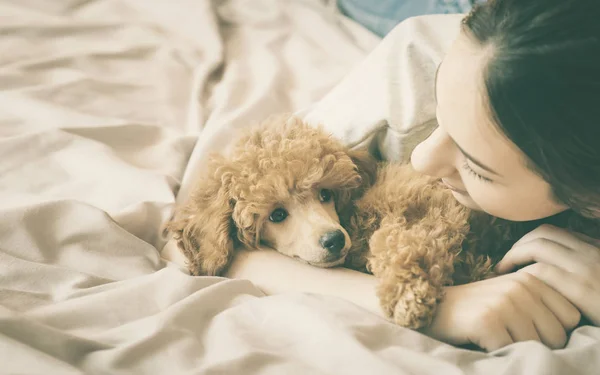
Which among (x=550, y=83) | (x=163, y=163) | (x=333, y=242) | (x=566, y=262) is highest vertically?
(x=550, y=83)

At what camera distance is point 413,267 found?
33.2 inches

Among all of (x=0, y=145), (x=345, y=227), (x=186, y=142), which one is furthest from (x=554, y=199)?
(x=0, y=145)

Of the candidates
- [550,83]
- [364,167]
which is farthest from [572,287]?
[364,167]

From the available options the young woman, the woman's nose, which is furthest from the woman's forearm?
the woman's nose

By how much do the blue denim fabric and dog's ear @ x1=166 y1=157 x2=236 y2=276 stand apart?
997 millimetres

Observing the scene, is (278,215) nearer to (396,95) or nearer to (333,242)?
(333,242)

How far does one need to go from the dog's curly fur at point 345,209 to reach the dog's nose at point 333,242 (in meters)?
0.06

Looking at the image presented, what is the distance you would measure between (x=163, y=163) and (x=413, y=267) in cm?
81

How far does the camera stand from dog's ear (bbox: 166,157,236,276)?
107cm

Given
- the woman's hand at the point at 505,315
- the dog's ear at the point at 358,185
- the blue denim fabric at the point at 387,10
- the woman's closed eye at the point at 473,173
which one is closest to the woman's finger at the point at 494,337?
the woman's hand at the point at 505,315

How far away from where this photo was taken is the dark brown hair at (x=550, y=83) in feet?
2.10

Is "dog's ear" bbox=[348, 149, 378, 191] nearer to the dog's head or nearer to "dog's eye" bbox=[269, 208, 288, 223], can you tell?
the dog's head

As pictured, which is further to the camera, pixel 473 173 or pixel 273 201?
pixel 273 201

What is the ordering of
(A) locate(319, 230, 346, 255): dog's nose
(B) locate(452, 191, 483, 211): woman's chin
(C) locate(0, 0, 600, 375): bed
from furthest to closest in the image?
(A) locate(319, 230, 346, 255): dog's nose
(B) locate(452, 191, 483, 211): woman's chin
(C) locate(0, 0, 600, 375): bed
